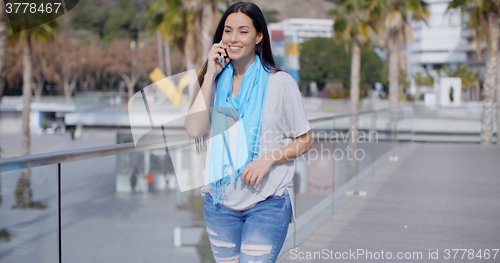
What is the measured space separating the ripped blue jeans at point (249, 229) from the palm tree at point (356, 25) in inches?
885

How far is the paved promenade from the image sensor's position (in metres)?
4.72

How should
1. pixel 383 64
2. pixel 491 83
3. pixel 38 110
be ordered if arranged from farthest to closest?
pixel 383 64 → pixel 38 110 → pixel 491 83

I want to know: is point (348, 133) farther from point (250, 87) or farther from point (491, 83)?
point (491, 83)

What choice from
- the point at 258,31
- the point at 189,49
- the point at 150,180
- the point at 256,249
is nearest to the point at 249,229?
the point at 256,249

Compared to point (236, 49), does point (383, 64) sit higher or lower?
higher

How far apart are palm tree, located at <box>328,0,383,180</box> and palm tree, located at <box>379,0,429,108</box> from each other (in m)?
0.61

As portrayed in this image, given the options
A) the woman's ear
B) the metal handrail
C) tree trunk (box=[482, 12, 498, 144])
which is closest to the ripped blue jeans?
the woman's ear

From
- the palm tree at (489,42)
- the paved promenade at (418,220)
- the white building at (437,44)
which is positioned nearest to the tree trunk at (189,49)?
the palm tree at (489,42)

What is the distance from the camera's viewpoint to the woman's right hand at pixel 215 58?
2.03 meters

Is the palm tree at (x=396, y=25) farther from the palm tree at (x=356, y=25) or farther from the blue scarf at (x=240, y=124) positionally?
the blue scarf at (x=240, y=124)

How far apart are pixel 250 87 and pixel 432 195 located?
20.4ft

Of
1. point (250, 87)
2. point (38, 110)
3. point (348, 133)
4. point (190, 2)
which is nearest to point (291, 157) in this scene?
point (250, 87)

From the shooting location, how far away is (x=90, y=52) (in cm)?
6331

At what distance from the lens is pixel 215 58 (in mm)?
2041
